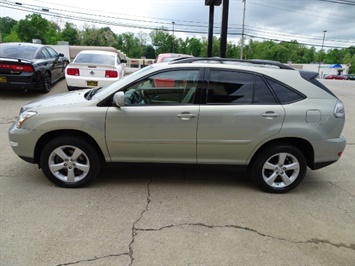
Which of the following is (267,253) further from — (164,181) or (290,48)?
(290,48)

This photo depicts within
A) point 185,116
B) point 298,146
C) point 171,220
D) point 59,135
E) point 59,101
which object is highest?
point 59,101

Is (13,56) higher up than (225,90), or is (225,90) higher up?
(13,56)

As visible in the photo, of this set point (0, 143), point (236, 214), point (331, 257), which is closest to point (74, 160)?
point (236, 214)

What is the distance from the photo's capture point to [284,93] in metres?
3.57

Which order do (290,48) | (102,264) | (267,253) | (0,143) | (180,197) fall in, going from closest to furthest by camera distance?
(102,264), (267,253), (180,197), (0,143), (290,48)

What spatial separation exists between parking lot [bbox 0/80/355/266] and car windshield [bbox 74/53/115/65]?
5.18 meters

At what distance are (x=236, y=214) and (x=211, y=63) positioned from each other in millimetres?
1937

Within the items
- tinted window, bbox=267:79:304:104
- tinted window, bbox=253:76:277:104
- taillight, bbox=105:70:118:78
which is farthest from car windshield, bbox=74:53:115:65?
tinted window, bbox=267:79:304:104

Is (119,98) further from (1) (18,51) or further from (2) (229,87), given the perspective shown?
(1) (18,51)

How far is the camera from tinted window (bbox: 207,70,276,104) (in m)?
3.53

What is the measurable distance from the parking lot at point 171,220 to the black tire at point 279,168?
0.53 feet

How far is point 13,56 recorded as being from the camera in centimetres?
830

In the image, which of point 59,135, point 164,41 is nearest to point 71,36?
point 164,41

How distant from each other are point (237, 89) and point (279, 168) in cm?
119
